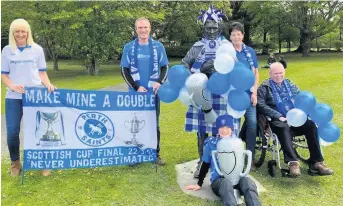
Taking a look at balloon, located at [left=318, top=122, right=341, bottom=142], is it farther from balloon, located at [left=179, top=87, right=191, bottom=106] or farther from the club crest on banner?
the club crest on banner

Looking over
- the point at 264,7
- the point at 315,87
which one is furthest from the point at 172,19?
the point at 315,87

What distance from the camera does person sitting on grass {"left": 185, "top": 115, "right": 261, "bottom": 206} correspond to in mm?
3941

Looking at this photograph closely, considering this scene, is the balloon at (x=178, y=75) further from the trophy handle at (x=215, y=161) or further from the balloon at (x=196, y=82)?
the trophy handle at (x=215, y=161)

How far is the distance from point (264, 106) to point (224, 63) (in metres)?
1.24

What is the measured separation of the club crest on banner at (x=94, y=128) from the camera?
504 cm

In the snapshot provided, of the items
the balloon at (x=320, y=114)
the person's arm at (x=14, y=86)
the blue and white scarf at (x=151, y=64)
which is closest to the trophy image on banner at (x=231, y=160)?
the balloon at (x=320, y=114)

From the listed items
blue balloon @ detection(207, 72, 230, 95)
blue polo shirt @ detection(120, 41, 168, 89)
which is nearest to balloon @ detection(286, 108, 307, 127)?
blue balloon @ detection(207, 72, 230, 95)

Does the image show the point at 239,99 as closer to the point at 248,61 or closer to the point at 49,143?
the point at 248,61

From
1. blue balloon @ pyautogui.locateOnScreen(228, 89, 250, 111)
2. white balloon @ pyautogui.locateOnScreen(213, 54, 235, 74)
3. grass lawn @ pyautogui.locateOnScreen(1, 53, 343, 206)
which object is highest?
white balloon @ pyautogui.locateOnScreen(213, 54, 235, 74)

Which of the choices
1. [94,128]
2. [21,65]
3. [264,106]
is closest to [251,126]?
[264,106]

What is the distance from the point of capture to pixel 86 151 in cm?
507

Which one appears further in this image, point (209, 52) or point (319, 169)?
point (319, 169)

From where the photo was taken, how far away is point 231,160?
4203 millimetres

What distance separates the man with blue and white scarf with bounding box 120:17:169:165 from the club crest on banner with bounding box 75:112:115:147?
561 millimetres
